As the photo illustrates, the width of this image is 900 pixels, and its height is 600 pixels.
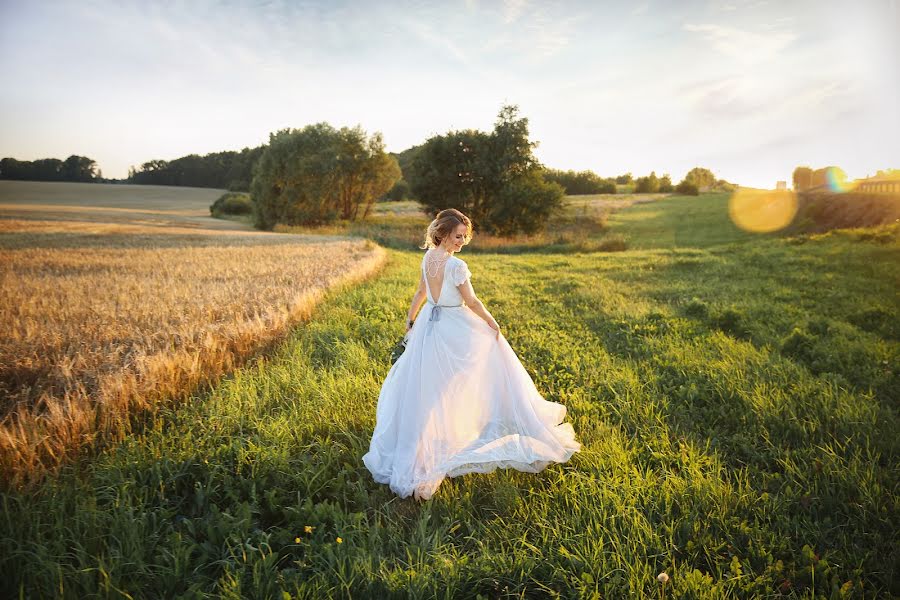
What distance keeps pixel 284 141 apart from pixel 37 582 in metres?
48.4

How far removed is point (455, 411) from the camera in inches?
148

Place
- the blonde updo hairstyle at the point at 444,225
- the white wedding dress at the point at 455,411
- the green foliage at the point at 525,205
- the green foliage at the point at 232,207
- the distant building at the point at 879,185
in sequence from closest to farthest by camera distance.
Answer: the white wedding dress at the point at 455,411
the blonde updo hairstyle at the point at 444,225
the distant building at the point at 879,185
the green foliage at the point at 525,205
the green foliage at the point at 232,207

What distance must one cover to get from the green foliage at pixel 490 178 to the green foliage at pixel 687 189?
60.4m

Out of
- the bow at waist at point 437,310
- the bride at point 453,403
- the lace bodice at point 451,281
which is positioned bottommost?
the bride at point 453,403

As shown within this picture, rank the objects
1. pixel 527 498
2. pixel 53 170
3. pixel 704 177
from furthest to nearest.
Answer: pixel 704 177
pixel 53 170
pixel 527 498

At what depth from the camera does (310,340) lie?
6809mm

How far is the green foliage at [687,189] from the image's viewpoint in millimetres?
79938

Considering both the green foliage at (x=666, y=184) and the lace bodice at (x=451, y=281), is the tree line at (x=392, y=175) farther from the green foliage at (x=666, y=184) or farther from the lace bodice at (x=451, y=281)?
the green foliage at (x=666, y=184)

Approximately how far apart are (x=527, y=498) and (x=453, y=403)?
3.19ft

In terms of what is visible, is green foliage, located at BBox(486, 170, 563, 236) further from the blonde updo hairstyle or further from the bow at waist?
the bow at waist

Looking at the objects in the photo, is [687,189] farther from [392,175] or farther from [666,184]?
[392,175]

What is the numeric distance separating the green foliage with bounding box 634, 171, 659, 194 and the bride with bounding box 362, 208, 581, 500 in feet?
326

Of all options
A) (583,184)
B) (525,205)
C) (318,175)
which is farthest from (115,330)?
(583,184)

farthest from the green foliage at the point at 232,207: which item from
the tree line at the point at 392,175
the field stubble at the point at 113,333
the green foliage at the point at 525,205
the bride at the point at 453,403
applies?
the bride at the point at 453,403
